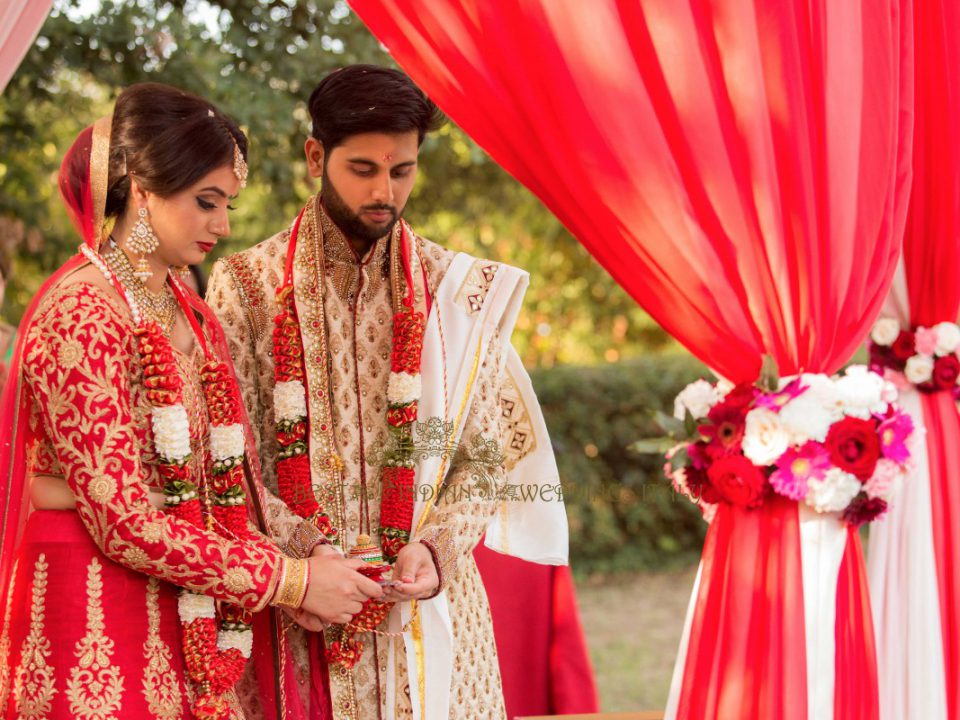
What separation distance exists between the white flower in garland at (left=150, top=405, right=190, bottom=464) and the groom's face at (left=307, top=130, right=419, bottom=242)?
782mm

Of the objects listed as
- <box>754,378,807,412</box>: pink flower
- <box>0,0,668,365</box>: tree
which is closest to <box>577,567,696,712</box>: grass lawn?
<box>0,0,668,365</box>: tree

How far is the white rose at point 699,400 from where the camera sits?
2891mm

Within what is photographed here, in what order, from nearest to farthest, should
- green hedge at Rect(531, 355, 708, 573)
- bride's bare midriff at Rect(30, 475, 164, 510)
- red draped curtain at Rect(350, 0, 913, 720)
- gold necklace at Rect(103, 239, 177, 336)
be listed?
1. bride's bare midriff at Rect(30, 475, 164, 510)
2. gold necklace at Rect(103, 239, 177, 336)
3. red draped curtain at Rect(350, 0, 913, 720)
4. green hedge at Rect(531, 355, 708, 573)

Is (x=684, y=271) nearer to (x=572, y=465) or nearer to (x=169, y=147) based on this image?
(x=169, y=147)

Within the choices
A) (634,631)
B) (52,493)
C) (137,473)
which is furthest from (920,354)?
(634,631)

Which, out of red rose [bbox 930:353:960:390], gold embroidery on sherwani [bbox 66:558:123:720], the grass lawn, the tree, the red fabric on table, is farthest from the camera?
the grass lawn

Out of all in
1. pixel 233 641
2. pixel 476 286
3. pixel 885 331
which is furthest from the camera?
pixel 885 331

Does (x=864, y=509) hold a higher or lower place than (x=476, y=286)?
lower

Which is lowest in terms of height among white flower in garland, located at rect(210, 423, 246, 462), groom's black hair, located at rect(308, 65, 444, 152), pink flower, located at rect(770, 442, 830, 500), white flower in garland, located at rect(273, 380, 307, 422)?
pink flower, located at rect(770, 442, 830, 500)

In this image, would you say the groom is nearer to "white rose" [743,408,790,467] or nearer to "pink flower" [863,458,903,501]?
"white rose" [743,408,790,467]

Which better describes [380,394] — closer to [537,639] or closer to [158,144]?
[158,144]

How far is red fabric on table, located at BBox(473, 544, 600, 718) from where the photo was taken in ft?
13.8

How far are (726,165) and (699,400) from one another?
1.84ft

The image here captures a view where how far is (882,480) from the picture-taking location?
2779 millimetres
